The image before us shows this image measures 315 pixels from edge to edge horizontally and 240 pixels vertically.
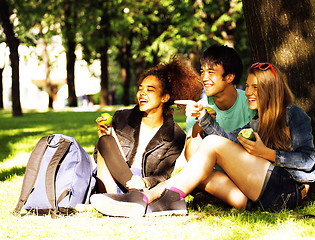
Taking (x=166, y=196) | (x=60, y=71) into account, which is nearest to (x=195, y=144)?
(x=166, y=196)

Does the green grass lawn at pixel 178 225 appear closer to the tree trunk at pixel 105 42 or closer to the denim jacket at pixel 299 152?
the denim jacket at pixel 299 152

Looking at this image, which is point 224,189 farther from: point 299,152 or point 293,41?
point 293,41

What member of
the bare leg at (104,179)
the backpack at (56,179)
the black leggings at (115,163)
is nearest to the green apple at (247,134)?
the black leggings at (115,163)

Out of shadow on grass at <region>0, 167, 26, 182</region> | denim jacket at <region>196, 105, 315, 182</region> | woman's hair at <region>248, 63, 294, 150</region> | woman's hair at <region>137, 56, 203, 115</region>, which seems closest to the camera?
denim jacket at <region>196, 105, 315, 182</region>

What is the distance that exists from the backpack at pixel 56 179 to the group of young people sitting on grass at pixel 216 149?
240mm

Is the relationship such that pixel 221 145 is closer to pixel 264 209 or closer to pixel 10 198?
pixel 264 209

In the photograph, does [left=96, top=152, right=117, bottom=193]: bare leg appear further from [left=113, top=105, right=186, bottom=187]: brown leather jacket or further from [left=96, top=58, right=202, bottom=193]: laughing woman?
[left=113, top=105, right=186, bottom=187]: brown leather jacket

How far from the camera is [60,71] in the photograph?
191 feet

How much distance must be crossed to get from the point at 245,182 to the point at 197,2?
1731cm

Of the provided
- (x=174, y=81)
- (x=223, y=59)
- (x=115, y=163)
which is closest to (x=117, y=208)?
(x=115, y=163)

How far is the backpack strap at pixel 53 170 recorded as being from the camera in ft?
12.9

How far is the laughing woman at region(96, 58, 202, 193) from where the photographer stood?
4.25 metres

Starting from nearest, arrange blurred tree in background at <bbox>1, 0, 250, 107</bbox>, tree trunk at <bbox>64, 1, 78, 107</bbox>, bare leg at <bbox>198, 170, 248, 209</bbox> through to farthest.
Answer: bare leg at <bbox>198, 170, 248, 209</bbox>
blurred tree in background at <bbox>1, 0, 250, 107</bbox>
tree trunk at <bbox>64, 1, 78, 107</bbox>

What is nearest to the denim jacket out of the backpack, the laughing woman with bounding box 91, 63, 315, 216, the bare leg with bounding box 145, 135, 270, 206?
the laughing woman with bounding box 91, 63, 315, 216
